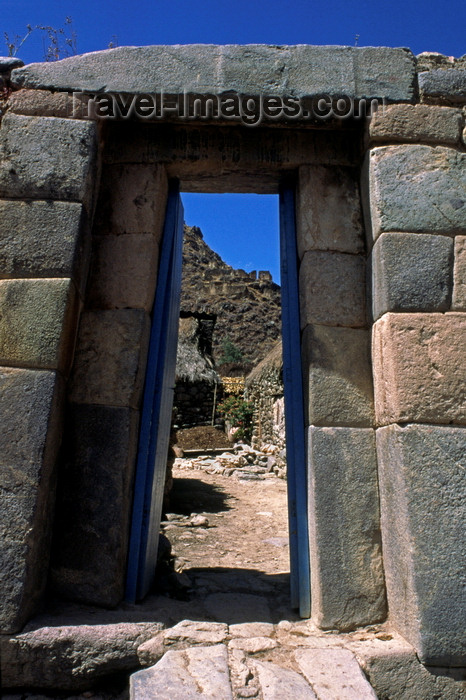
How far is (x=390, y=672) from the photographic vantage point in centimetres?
222

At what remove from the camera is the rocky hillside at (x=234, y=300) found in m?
44.2

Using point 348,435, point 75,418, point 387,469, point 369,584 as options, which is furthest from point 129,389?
point 369,584

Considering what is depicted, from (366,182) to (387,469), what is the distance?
1.74 m

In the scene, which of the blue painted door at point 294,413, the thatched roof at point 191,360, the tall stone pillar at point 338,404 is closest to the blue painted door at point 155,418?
the blue painted door at point 294,413

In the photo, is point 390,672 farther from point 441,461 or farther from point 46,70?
point 46,70

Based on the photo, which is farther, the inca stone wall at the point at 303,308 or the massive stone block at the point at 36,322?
the massive stone block at the point at 36,322

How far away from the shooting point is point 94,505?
105 inches

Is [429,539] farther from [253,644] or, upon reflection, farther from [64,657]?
[64,657]

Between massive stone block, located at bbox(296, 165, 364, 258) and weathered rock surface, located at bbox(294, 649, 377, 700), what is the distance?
87.5 inches

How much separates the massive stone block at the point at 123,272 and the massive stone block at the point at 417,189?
1397 millimetres

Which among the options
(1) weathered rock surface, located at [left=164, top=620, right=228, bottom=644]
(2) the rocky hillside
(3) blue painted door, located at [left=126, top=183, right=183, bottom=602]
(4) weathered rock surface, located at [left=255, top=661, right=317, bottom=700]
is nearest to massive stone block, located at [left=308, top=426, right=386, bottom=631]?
(4) weathered rock surface, located at [left=255, top=661, right=317, bottom=700]

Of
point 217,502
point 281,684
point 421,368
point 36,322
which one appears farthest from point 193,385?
point 281,684

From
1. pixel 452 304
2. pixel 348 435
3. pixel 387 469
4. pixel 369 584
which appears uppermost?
pixel 452 304

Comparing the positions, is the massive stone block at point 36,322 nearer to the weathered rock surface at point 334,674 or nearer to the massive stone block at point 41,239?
the massive stone block at point 41,239
